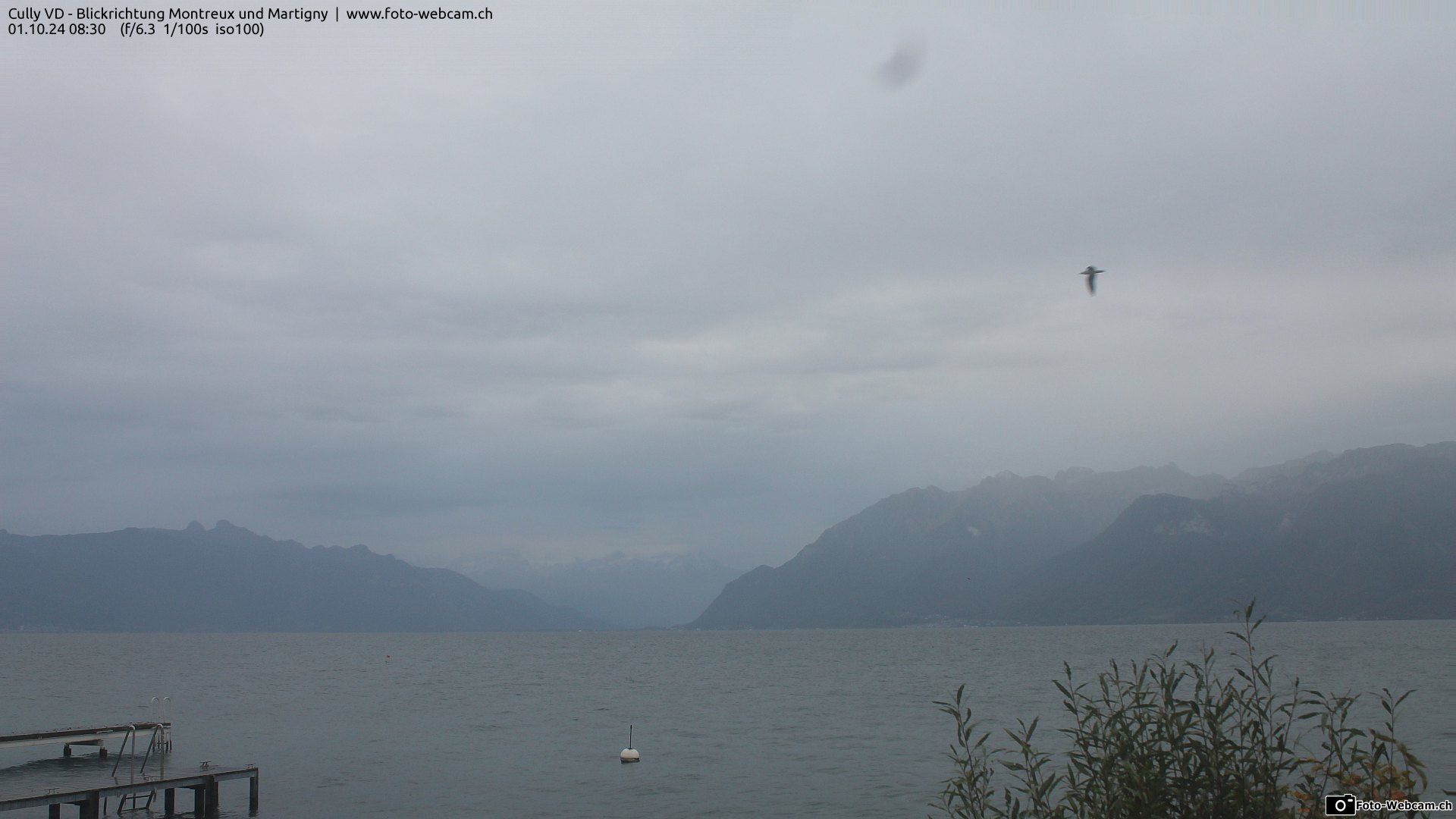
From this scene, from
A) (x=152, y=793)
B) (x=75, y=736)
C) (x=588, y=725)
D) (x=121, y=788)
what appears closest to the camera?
(x=121, y=788)

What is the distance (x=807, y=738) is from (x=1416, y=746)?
30.2 metres

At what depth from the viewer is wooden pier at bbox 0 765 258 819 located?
108ft

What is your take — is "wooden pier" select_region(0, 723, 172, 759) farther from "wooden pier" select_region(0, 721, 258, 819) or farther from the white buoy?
the white buoy

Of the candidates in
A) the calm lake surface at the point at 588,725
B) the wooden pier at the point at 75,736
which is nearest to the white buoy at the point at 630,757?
the calm lake surface at the point at 588,725

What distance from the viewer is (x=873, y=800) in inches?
1528

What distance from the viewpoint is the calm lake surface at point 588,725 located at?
1630 inches

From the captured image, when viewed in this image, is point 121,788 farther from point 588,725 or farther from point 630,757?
point 588,725

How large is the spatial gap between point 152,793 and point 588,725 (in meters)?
33.3

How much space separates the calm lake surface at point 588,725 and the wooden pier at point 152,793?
120 cm

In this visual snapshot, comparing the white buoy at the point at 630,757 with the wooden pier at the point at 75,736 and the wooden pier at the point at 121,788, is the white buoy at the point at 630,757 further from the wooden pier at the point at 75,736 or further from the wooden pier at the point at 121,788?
the wooden pier at the point at 75,736

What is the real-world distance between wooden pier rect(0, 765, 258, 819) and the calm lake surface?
1.20 m

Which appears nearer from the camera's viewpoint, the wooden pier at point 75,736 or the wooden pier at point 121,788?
the wooden pier at point 121,788

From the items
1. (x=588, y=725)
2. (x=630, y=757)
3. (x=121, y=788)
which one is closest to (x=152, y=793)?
(x=121, y=788)

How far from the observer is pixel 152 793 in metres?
38.1
